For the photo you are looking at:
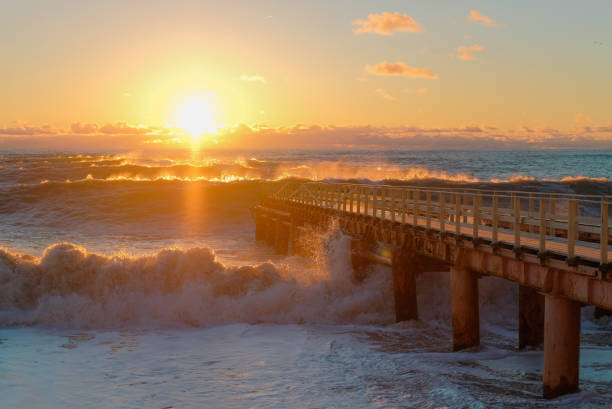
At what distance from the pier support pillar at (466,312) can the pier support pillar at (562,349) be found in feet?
10.9

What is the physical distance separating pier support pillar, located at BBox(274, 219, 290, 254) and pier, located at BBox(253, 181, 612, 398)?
247 inches

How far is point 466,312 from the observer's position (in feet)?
45.4

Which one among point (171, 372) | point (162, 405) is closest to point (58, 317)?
point (171, 372)

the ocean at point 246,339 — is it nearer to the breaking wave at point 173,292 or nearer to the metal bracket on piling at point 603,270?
the breaking wave at point 173,292

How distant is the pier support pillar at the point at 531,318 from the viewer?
46.5 ft

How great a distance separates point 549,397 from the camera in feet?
34.2

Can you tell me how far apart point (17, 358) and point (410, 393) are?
8.42m

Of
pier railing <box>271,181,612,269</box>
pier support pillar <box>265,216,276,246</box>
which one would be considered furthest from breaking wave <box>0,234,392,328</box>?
pier support pillar <box>265,216,276,246</box>

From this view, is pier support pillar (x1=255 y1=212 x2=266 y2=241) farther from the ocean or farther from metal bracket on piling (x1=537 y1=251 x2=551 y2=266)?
metal bracket on piling (x1=537 y1=251 x2=551 y2=266)

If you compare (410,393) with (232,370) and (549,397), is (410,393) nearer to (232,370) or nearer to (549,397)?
(549,397)

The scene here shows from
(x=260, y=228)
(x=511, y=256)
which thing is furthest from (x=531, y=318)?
(x=260, y=228)

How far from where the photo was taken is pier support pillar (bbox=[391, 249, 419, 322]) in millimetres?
17094

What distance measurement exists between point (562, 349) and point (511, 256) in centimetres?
207

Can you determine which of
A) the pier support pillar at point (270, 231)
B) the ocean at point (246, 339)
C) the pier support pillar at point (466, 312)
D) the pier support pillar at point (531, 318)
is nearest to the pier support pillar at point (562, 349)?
the ocean at point (246, 339)
